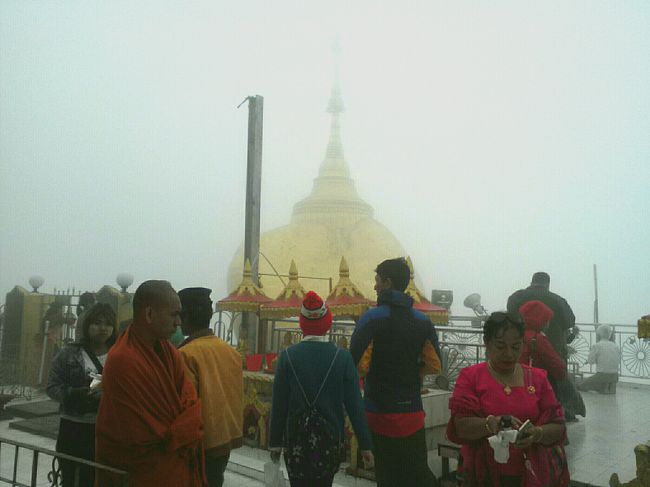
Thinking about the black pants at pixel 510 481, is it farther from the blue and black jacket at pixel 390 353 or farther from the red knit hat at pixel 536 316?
the red knit hat at pixel 536 316

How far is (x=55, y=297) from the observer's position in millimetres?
11195

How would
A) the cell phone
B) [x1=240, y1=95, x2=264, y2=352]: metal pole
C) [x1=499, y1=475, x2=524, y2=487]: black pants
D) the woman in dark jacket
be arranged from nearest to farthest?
the cell phone < [x1=499, y1=475, x2=524, y2=487]: black pants < the woman in dark jacket < [x1=240, y1=95, x2=264, y2=352]: metal pole

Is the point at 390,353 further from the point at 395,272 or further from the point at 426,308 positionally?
the point at 426,308

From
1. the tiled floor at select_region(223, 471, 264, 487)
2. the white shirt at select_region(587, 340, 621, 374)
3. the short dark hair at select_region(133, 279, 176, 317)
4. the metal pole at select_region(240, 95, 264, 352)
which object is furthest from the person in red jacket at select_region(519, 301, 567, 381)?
the white shirt at select_region(587, 340, 621, 374)

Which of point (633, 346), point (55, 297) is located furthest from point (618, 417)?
point (55, 297)

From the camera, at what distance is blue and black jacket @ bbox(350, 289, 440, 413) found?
3.23 meters

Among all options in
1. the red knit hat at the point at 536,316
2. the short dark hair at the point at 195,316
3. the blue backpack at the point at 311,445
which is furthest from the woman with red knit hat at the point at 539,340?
the short dark hair at the point at 195,316

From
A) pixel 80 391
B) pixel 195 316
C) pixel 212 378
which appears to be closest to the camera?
pixel 212 378

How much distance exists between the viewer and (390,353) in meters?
3.24

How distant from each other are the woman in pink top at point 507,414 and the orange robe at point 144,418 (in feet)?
3.94

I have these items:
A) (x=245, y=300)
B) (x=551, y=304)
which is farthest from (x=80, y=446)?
(x=245, y=300)

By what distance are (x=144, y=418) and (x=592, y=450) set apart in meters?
4.69

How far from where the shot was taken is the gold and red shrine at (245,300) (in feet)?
26.1

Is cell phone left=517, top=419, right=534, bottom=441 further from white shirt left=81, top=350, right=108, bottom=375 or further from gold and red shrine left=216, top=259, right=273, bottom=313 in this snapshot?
gold and red shrine left=216, top=259, right=273, bottom=313
